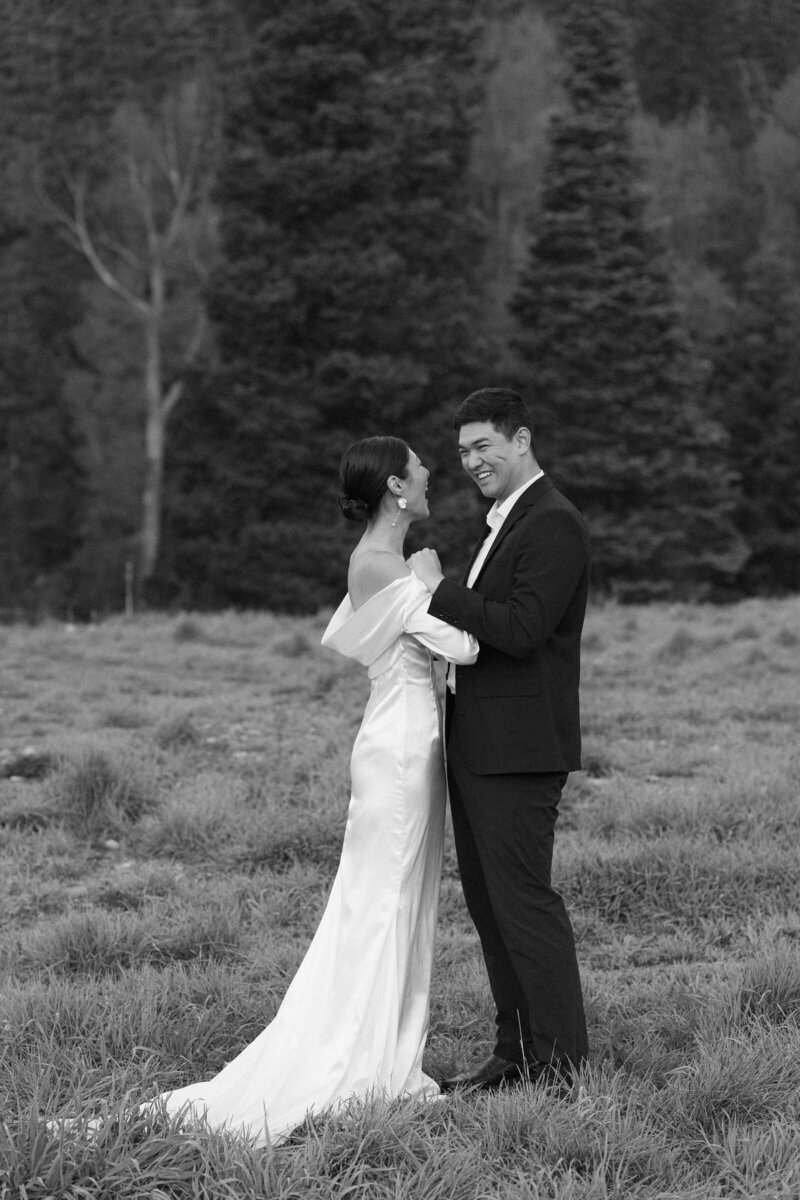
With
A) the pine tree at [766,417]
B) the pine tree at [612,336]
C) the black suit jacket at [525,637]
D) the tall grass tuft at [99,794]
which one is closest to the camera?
the black suit jacket at [525,637]

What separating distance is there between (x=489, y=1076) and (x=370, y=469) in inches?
74.7

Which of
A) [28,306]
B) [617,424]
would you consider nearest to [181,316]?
[28,306]

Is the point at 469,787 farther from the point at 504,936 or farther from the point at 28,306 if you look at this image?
the point at 28,306

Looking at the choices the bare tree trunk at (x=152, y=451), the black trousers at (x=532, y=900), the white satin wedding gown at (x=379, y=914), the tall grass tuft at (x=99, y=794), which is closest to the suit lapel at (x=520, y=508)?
the white satin wedding gown at (x=379, y=914)

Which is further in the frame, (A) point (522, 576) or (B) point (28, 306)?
(B) point (28, 306)

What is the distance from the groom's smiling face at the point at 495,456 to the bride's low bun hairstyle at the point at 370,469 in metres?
0.20

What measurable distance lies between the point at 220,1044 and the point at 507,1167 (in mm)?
1364

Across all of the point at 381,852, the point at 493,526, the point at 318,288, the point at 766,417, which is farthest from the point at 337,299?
the point at 381,852

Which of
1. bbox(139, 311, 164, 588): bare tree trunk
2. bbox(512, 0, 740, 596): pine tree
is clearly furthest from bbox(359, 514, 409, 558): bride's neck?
bbox(139, 311, 164, 588): bare tree trunk

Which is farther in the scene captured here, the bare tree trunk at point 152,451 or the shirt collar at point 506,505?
the bare tree trunk at point 152,451

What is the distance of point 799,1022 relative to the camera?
489 cm

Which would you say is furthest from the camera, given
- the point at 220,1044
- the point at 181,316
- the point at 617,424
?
the point at 181,316

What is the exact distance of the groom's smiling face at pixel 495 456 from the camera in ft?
14.6

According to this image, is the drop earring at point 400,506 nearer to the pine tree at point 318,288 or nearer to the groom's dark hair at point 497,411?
the groom's dark hair at point 497,411
